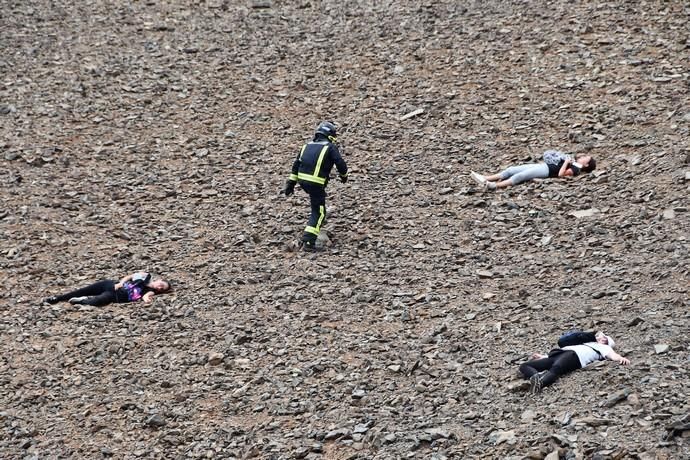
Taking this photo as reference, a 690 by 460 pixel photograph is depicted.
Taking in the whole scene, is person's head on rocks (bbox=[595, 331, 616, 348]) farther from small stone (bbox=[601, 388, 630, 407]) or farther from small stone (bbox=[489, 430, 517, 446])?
small stone (bbox=[489, 430, 517, 446])

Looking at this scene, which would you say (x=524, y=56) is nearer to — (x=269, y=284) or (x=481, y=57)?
(x=481, y=57)

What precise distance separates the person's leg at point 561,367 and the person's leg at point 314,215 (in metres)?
5.62

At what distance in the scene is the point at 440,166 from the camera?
63.3 ft

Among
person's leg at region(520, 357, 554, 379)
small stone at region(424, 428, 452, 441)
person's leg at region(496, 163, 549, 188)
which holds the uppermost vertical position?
person's leg at region(496, 163, 549, 188)

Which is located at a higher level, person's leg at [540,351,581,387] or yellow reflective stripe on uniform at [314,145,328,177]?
yellow reflective stripe on uniform at [314,145,328,177]

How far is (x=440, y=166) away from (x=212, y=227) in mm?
4428

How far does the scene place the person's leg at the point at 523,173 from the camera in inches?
706

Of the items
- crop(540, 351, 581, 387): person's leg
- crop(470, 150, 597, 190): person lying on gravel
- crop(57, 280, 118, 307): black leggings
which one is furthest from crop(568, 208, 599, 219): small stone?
crop(57, 280, 118, 307): black leggings

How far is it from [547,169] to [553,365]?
676cm

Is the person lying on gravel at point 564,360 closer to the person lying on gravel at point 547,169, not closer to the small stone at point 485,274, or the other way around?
the small stone at point 485,274

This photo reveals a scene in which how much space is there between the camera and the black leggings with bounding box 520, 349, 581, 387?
11.8 metres

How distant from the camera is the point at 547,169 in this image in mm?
18016

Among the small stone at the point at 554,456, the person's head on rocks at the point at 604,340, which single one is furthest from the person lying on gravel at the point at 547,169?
the small stone at the point at 554,456

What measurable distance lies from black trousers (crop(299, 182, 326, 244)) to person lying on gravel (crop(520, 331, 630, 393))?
17.4ft
